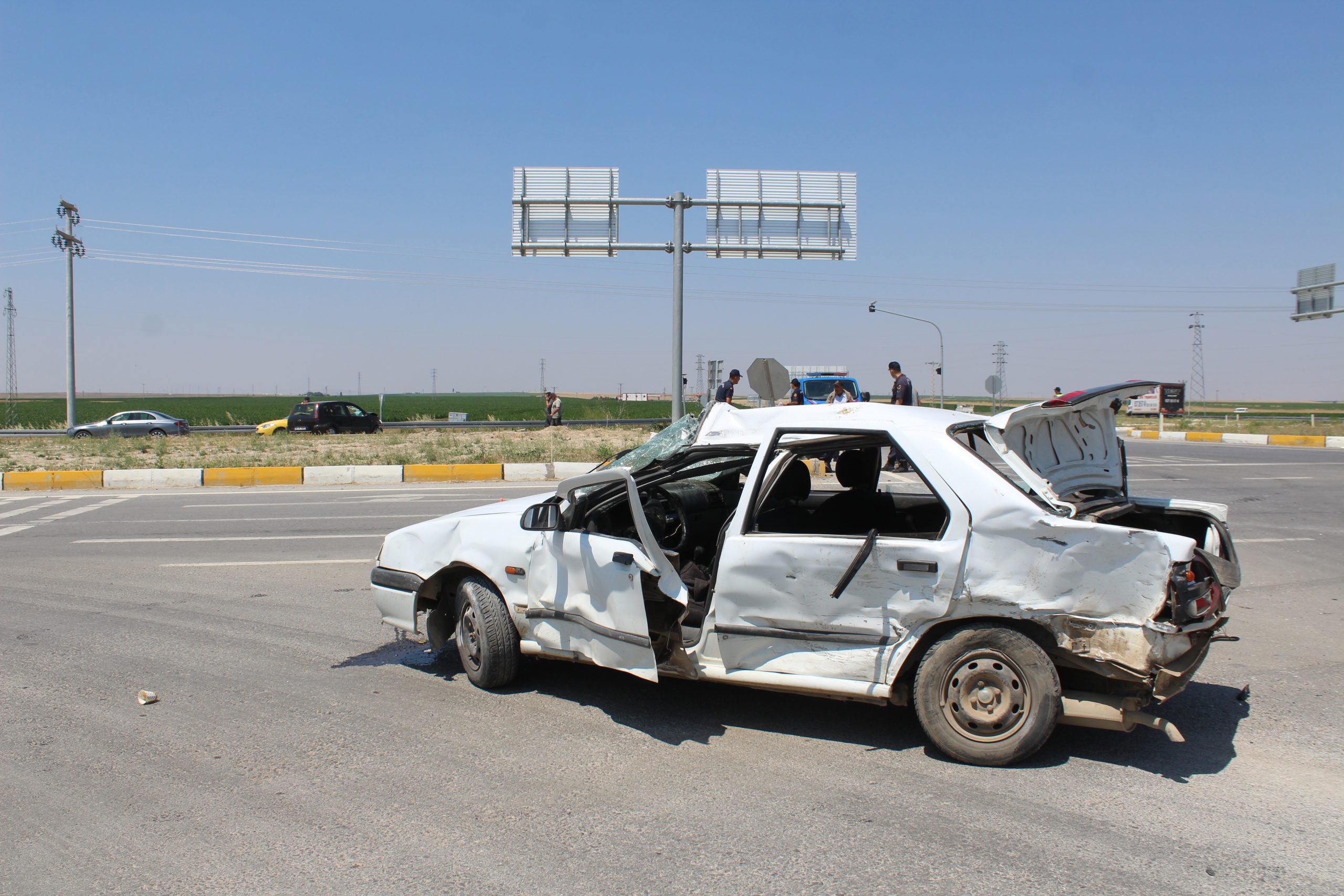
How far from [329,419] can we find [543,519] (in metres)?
31.5

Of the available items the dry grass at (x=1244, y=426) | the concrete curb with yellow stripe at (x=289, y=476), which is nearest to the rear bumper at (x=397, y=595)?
the concrete curb with yellow stripe at (x=289, y=476)

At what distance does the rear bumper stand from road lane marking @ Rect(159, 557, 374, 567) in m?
3.42

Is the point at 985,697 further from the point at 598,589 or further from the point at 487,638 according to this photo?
the point at 487,638

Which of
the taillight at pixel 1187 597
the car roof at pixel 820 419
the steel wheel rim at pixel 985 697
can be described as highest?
the car roof at pixel 820 419

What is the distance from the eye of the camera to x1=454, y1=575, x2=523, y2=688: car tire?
4789mm

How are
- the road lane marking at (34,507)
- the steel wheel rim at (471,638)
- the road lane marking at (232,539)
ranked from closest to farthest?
the steel wheel rim at (471,638) → the road lane marking at (232,539) → the road lane marking at (34,507)

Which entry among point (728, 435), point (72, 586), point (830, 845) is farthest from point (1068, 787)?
point (72, 586)

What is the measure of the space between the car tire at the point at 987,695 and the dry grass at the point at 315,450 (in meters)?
15.1

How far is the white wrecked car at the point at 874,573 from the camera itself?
12.0ft

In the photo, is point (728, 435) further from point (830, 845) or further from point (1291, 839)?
point (1291, 839)

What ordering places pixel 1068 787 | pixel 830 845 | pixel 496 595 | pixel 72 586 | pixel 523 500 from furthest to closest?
pixel 72 586 → pixel 523 500 → pixel 496 595 → pixel 1068 787 → pixel 830 845

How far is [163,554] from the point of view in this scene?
931 cm

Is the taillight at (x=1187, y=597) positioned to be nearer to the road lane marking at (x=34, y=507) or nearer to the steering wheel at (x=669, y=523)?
the steering wheel at (x=669, y=523)

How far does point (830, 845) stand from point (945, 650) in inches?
40.2
